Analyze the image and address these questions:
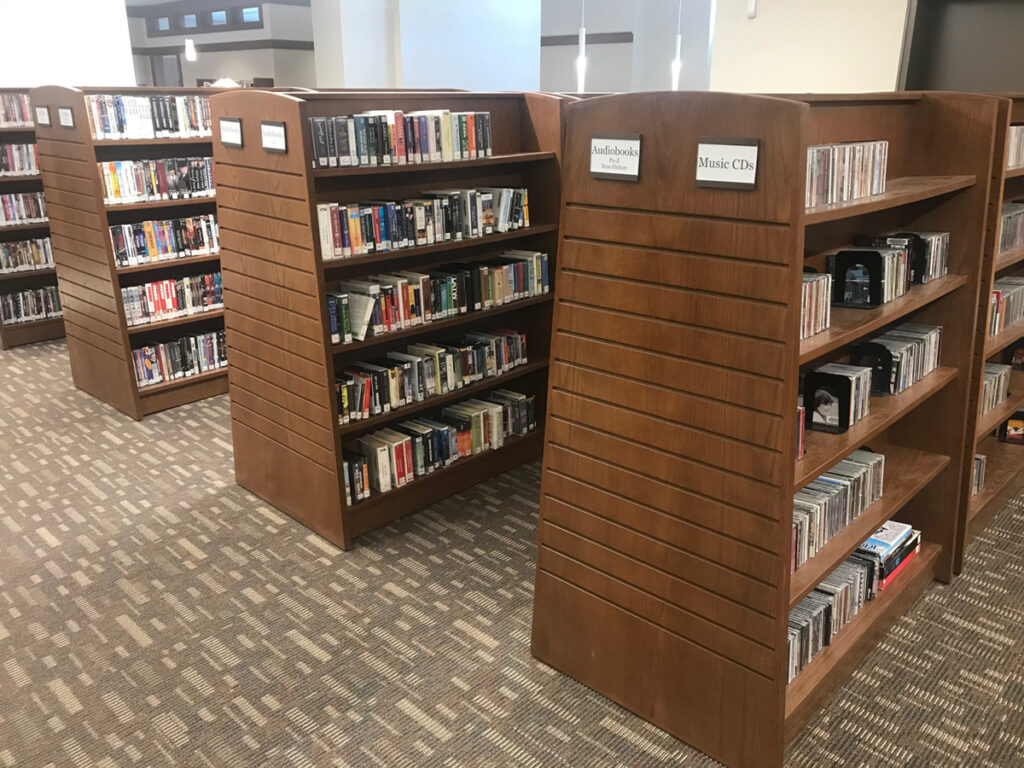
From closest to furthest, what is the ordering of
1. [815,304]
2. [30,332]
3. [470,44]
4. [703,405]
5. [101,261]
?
[703,405], [815,304], [101,261], [30,332], [470,44]

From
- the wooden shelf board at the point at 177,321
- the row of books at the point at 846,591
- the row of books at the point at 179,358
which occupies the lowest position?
the row of books at the point at 846,591

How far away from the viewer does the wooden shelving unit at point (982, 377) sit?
105 inches

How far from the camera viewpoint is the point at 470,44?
291 inches

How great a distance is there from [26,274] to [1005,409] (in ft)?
20.0

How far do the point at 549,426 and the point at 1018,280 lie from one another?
2589 mm

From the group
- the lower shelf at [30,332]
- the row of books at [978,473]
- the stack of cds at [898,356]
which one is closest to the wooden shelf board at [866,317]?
the stack of cds at [898,356]

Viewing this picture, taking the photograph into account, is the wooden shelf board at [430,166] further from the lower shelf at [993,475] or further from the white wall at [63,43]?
the white wall at [63,43]

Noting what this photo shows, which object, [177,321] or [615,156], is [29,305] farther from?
[615,156]

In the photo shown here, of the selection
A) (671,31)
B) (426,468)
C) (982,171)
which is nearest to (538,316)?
(426,468)

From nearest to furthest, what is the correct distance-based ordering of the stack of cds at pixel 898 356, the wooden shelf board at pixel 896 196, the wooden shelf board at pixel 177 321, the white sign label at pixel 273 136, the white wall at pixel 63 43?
the wooden shelf board at pixel 896 196 → the stack of cds at pixel 898 356 → the white sign label at pixel 273 136 → the wooden shelf board at pixel 177 321 → the white wall at pixel 63 43

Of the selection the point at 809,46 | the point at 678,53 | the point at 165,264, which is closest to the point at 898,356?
the point at 809,46

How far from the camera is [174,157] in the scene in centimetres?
490

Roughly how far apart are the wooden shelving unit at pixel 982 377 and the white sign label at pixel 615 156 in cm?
137

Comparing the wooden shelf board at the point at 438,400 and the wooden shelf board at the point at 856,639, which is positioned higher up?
the wooden shelf board at the point at 438,400
